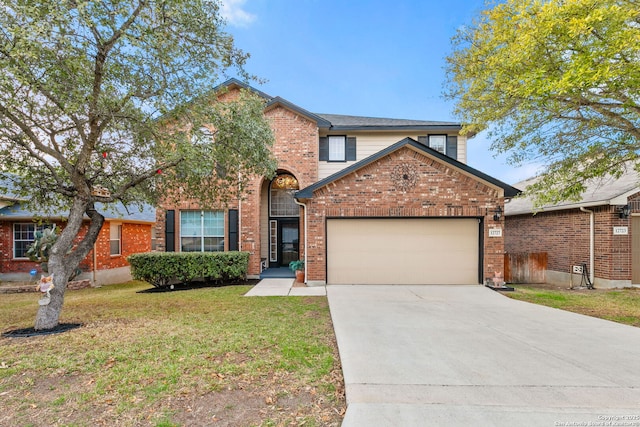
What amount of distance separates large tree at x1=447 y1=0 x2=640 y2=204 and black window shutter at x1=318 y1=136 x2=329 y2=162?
518 centimetres

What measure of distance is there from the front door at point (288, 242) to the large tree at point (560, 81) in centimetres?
811

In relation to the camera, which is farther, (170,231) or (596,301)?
(170,231)

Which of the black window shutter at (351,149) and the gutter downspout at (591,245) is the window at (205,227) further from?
the gutter downspout at (591,245)

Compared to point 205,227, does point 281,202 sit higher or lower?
higher

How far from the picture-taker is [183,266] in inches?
419

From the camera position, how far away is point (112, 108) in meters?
6.18

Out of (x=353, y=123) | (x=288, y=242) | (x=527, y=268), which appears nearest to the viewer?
(x=527, y=268)

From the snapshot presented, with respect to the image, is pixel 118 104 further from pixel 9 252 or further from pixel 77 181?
pixel 9 252

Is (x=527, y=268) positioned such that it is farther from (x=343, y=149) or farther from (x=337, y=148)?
(x=337, y=148)

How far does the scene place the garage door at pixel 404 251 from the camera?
1030 centimetres

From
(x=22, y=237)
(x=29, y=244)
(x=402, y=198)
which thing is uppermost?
(x=402, y=198)

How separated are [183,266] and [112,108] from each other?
5.95 meters

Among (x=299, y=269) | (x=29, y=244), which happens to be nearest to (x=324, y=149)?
(x=299, y=269)

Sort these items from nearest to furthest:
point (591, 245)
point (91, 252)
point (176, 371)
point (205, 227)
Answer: point (176, 371) → point (591, 245) → point (205, 227) → point (91, 252)
